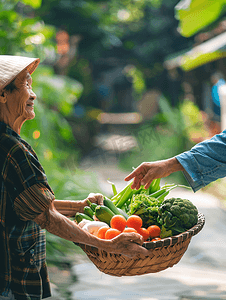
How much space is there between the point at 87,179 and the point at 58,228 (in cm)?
324

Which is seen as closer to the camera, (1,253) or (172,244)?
(1,253)

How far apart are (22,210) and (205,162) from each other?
1.07 meters

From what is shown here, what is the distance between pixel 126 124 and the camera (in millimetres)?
17484

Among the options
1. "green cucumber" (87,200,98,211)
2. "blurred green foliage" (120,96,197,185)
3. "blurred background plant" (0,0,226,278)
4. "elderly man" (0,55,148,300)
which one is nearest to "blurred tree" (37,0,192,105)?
"blurred background plant" (0,0,226,278)

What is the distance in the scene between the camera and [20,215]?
1.43 meters

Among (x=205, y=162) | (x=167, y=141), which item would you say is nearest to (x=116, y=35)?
(x=167, y=141)

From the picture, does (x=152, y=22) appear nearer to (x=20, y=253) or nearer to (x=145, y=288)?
(x=145, y=288)

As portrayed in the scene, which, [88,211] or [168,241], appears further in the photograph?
[88,211]

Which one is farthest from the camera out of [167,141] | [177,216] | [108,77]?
[108,77]

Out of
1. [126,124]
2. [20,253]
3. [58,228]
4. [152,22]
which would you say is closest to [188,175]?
[58,228]

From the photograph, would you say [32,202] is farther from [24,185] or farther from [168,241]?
[168,241]

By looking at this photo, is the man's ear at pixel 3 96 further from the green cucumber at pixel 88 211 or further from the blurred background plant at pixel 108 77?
the blurred background plant at pixel 108 77

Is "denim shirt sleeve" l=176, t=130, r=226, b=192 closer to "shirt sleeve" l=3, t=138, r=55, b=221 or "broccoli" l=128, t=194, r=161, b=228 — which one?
"broccoli" l=128, t=194, r=161, b=228

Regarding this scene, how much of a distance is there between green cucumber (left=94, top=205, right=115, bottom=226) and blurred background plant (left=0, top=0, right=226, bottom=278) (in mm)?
1836
